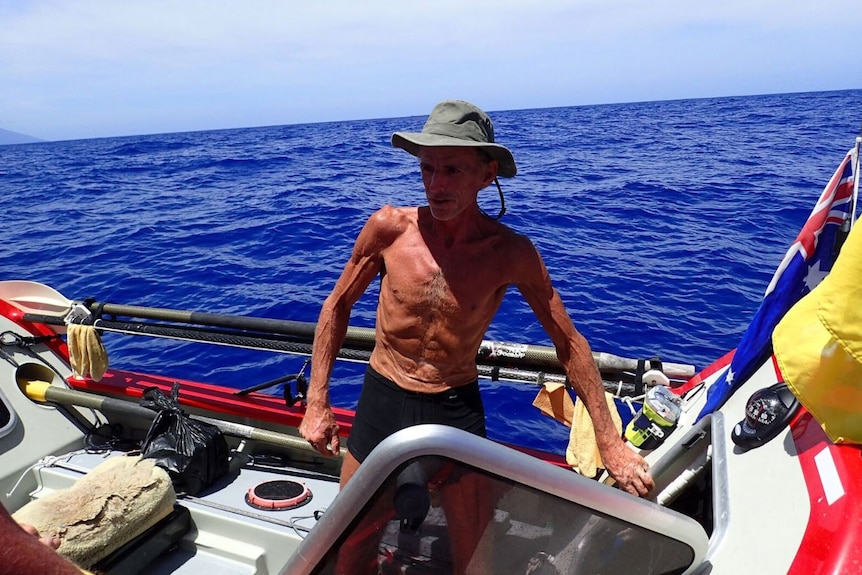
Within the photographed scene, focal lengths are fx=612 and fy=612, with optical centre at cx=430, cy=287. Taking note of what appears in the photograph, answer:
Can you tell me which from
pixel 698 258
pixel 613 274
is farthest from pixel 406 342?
pixel 698 258

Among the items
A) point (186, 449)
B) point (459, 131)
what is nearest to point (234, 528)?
point (186, 449)

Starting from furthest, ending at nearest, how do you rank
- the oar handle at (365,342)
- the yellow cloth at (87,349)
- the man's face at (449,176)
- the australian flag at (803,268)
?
the yellow cloth at (87,349) < the oar handle at (365,342) < the man's face at (449,176) < the australian flag at (803,268)

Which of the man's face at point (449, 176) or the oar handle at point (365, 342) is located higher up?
the man's face at point (449, 176)

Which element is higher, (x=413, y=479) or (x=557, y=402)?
(x=413, y=479)

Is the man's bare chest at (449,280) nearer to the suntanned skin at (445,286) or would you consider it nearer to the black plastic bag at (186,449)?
the suntanned skin at (445,286)

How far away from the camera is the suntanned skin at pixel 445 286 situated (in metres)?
2.36

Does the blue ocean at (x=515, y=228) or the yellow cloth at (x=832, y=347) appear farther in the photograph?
the blue ocean at (x=515, y=228)

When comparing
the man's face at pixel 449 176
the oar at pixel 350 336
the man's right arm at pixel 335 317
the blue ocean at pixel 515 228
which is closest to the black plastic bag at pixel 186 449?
the oar at pixel 350 336

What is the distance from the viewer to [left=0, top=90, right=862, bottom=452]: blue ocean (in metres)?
7.39

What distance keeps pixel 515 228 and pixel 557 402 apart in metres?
9.23

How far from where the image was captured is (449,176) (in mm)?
2305

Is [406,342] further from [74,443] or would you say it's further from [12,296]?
[12,296]

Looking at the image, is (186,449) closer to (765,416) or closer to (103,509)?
(103,509)

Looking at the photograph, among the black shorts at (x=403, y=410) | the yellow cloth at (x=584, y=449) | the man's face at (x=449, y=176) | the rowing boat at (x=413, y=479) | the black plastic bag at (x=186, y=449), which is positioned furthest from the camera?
the black plastic bag at (x=186, y=449)
